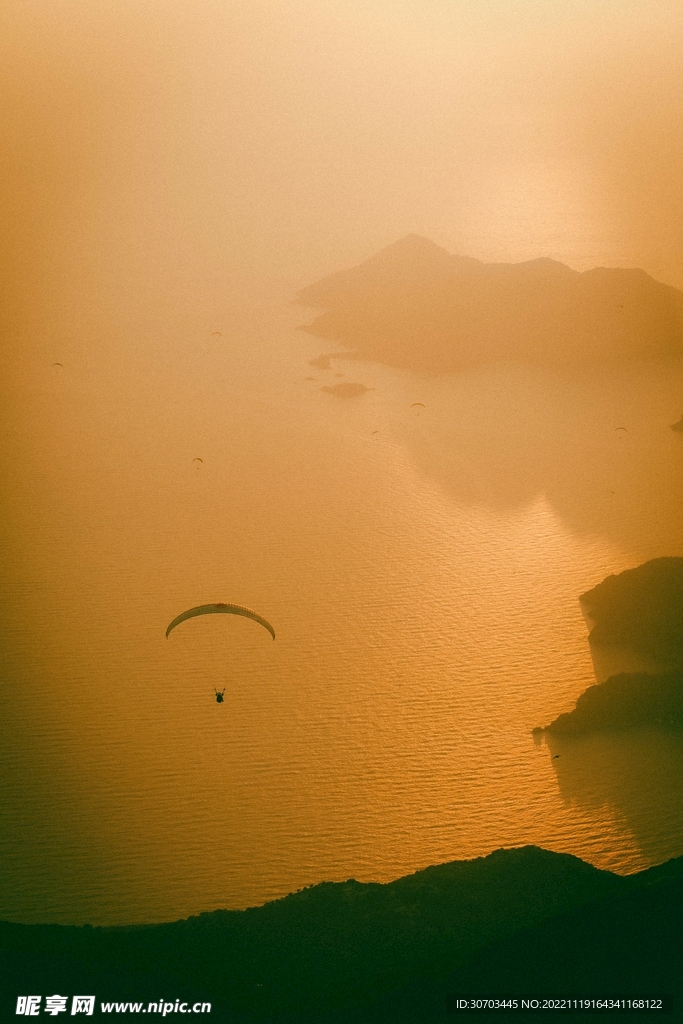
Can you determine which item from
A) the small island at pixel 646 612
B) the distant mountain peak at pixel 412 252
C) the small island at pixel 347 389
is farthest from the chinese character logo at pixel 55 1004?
the distant mountain peak at pixel 412 252


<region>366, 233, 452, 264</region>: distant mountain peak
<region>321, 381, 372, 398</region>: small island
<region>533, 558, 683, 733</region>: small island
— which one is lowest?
<region>533, 558, 683, 733</region>: small island

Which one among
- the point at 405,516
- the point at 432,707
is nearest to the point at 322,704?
the point at 432,707

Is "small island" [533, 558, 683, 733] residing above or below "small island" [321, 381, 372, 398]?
below

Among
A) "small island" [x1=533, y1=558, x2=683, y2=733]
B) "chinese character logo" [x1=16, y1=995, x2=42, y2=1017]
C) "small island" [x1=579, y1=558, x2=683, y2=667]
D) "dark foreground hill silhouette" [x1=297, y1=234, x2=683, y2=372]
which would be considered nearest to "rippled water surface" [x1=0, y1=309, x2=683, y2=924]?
"small island" [x1=533, y1=558, x2=683, y2=733]

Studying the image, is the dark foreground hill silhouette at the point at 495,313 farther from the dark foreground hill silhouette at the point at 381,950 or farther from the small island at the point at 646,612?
the dark foreground hill silhouette at the point at 381,950

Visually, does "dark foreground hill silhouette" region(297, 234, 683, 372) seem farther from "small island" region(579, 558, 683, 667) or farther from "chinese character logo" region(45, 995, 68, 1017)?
"chinese character logo" region(45, 995, 68, 1017)

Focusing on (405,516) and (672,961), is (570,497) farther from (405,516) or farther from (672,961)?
(672,961)
